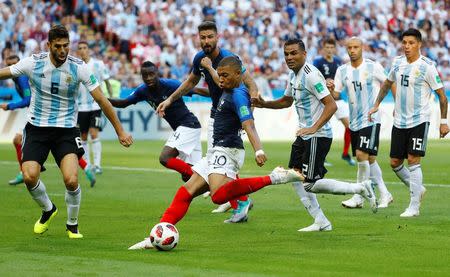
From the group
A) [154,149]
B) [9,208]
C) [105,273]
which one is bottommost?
[154,149]

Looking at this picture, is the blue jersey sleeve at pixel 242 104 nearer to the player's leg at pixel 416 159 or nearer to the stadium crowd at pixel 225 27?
the player's leg at pixel 416 159

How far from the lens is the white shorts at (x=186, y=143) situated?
15297mm

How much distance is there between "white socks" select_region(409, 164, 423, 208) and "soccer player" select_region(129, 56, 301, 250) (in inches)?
126

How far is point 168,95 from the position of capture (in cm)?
1559

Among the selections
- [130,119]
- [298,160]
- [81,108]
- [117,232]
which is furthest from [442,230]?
[130,119]

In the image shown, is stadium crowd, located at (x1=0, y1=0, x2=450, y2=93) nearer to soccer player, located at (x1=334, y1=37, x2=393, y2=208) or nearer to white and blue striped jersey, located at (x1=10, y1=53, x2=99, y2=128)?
soccer player, located at (x1=334, y1=37, x2=393, y2=208)

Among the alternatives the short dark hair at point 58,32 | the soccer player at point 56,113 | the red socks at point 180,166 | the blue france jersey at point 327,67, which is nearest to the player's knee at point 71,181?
the soccer player at point 56,113

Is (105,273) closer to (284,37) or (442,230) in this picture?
(442,230)

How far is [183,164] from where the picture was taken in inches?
587

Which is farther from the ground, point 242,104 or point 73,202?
point 242,104

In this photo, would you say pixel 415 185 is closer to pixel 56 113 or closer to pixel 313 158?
pixel 313 158

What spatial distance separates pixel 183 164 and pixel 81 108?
20.4 ft

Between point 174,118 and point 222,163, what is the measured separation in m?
4.47

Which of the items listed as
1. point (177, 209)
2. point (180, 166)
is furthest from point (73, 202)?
point (180, 166)
